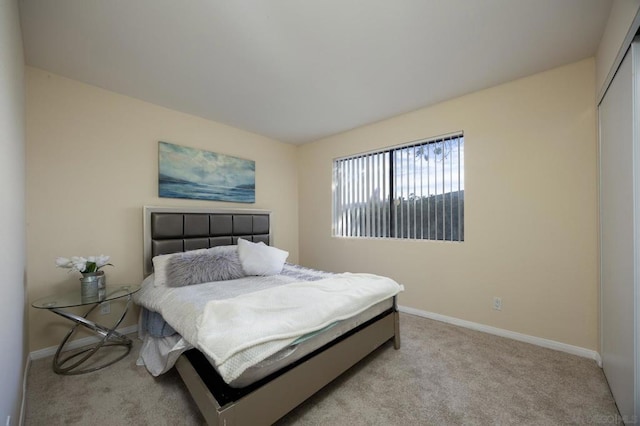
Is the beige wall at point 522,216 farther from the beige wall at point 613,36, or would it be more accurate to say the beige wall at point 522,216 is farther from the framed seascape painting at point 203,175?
the framed seascape painting at point 203,175

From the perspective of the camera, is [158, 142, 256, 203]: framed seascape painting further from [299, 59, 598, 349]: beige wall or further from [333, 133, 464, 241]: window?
[299, 59, 598, 349]: beige wall

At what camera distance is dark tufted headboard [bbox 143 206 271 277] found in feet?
9.09

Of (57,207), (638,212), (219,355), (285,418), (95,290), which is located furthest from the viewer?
(57,207)

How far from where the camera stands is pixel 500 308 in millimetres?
2574

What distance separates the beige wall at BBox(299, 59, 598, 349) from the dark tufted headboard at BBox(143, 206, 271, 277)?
7.02 feet

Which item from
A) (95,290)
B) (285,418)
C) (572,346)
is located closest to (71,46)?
(95,290)

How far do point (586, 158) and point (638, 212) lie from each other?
110 centimetres

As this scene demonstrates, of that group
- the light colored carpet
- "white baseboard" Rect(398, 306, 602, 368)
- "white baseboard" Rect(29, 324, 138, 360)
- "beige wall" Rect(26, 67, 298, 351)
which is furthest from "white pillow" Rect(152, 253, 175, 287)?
"white baseboard" Rect(398, 306, 602, 368)

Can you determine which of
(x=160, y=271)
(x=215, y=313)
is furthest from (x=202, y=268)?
(x=215, y=313)

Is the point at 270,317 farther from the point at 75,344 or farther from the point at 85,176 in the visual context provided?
the point at 85,176

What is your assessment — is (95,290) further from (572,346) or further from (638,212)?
(572,346)

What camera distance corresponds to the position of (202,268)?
8.16 feet

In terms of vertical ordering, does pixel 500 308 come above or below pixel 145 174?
below

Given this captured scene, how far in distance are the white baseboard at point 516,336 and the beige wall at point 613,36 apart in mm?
2105
